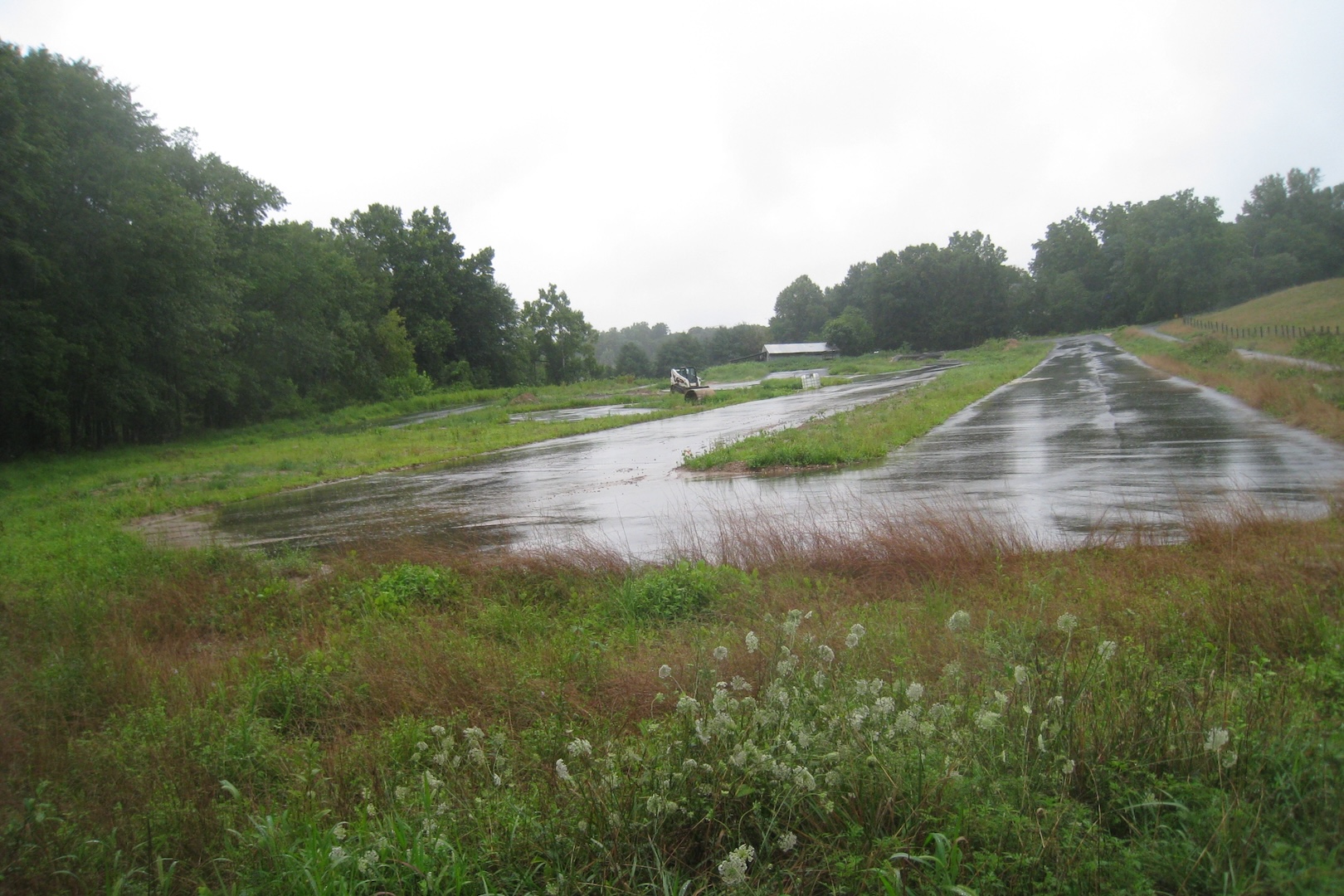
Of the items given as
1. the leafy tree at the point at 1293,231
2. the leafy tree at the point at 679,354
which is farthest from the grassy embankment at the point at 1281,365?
the leafy tree at the point at 679,354

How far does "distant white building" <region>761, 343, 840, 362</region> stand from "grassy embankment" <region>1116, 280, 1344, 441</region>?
45.9m

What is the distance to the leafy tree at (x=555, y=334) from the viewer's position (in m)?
96.5

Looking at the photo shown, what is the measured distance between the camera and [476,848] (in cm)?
320

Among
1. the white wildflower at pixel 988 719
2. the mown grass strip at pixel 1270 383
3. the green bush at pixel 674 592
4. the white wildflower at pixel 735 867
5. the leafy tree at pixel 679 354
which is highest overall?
the leafy tree at pixel 679 354

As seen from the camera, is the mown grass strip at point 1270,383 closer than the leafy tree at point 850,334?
Yes

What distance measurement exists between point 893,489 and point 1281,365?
1021 inches

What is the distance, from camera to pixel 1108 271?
419 ft

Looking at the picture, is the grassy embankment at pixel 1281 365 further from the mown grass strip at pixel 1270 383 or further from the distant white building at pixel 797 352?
the distant white building at pixel 797 352

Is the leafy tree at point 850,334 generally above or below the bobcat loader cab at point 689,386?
above

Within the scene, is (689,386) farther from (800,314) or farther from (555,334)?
(800,314)

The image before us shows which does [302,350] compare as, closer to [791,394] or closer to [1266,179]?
[791,394]

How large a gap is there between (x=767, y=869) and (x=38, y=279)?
32.5 meters

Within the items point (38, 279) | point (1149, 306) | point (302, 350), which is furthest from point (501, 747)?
point (1149, 306)

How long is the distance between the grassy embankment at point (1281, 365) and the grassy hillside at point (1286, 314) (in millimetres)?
117
